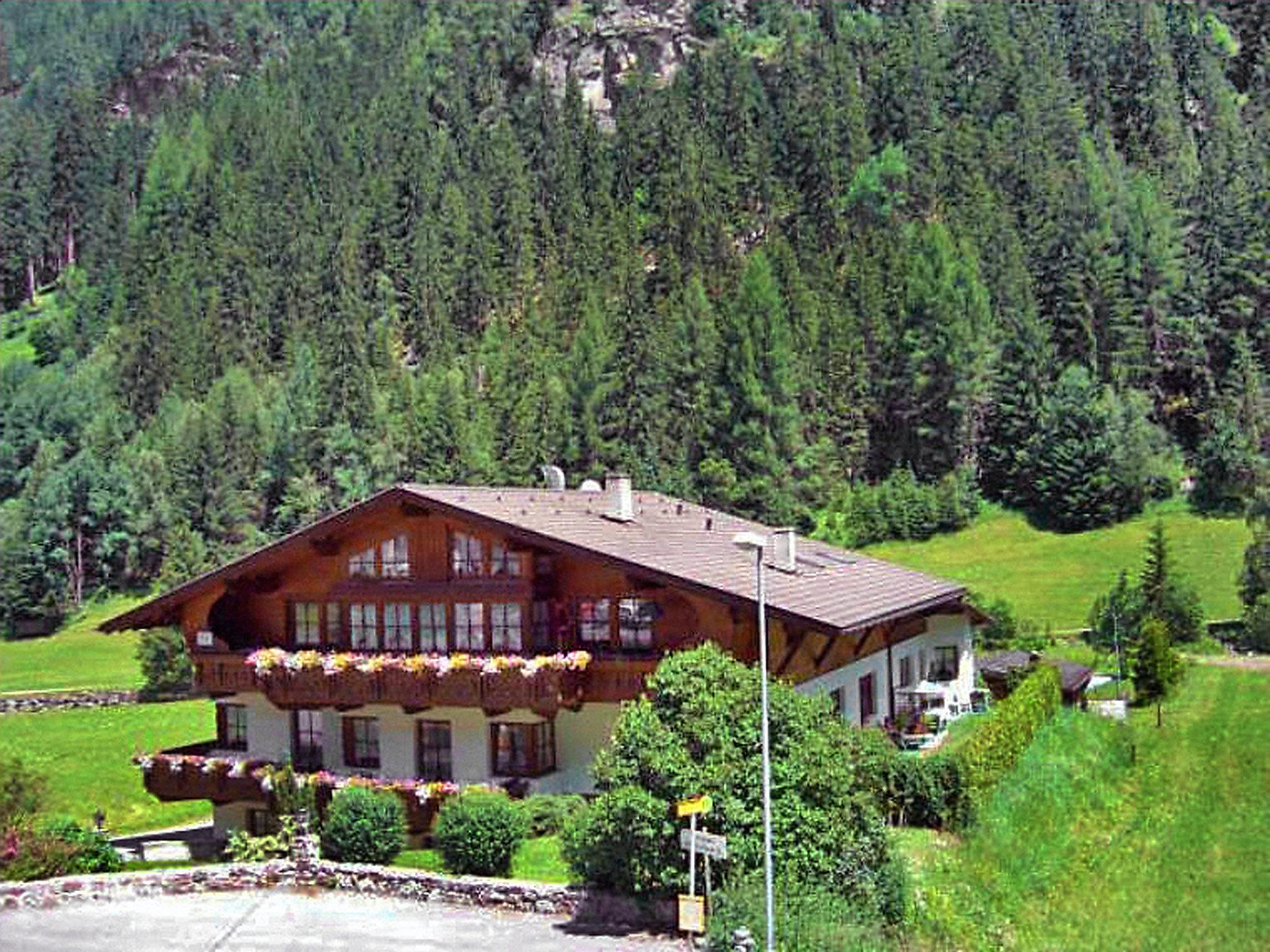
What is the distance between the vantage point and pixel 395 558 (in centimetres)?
3566

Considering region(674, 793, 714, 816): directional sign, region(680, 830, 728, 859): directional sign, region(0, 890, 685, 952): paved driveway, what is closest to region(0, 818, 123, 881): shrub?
region(0, 890, 685, 952): paved driveway

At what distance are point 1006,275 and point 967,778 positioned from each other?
9193 cm

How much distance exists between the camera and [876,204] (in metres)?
137

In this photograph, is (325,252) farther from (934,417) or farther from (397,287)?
(934,417)

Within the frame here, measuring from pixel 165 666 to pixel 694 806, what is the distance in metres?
55.1

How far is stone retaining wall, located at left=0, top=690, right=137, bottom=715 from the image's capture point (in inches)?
2825

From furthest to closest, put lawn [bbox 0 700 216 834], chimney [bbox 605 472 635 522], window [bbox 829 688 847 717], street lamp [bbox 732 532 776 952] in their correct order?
1. lawn [bbox 0 700 216 834]
2. chimney [bbox 605 472 635 522]
3. window [bbox 829 688 847 717]
4. street lamp [bbox 732 532 776 952]

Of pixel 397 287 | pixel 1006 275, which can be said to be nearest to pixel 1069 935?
pixel 1006 275

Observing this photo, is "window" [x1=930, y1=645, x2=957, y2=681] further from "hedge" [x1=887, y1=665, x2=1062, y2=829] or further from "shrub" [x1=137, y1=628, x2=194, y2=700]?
"shrub" [x1=137, y1=628, x2=194, y2=700]

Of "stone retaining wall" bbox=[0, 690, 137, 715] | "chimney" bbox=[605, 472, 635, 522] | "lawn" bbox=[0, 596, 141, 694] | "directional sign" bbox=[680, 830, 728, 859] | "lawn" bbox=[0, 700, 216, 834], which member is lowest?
"lawn" bbox=[0, 596, 141, 694]

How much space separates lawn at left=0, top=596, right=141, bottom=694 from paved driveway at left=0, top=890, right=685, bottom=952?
154ft

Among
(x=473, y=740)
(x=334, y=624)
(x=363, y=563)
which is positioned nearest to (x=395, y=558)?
(x=363, y=563)

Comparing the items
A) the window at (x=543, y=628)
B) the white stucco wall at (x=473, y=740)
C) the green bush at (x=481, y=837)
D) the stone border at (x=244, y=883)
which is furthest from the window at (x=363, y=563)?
the green bush at (x=481, y=837)

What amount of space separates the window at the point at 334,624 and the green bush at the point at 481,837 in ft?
32.6
